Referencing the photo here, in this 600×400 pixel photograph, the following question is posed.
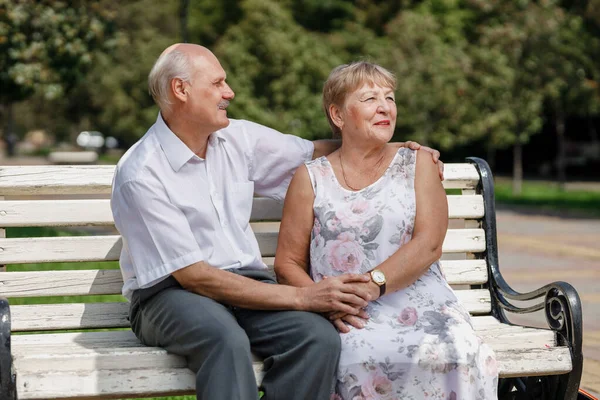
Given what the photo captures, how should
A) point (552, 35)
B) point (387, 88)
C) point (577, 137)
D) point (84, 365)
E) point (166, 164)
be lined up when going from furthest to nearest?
point (577, 137) → point (552, 35) → point (387, 88) → point (166, 164) → point (84, 365)

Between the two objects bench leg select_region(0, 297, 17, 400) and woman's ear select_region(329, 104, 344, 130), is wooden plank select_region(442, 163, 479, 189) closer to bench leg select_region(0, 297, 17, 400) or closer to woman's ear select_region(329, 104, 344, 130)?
woman's ear select_region(329, 104, 344, 130)

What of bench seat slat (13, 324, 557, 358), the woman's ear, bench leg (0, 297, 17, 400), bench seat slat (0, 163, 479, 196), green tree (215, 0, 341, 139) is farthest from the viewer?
green tree (215, 0, 341, 139)

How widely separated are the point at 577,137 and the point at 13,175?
35878 millimetres

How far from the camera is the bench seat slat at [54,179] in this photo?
4027 millimetres

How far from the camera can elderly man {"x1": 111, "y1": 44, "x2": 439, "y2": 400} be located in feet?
10.6

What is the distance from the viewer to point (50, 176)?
159 inches

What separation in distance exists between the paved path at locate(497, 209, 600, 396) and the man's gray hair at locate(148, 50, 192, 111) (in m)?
2.84

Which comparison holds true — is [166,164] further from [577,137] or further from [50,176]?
[577,137]

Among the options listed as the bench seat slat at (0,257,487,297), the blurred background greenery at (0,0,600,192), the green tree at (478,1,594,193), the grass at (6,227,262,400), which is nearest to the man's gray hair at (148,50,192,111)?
the bench seat slat at (0,257,487,297)

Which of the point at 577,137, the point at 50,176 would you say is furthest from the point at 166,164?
the point at 577,137

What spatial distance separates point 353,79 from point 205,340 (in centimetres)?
127

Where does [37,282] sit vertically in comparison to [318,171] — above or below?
below

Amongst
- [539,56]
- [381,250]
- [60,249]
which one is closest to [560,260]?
[381,250]

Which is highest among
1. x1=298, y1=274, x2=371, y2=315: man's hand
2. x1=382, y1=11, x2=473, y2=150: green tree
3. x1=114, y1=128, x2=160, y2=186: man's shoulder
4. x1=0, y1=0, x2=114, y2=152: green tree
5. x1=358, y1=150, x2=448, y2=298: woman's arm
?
x1=114, y1=128, x2=160, y2=186: man's shoulder
